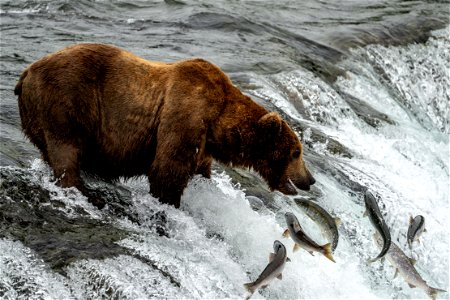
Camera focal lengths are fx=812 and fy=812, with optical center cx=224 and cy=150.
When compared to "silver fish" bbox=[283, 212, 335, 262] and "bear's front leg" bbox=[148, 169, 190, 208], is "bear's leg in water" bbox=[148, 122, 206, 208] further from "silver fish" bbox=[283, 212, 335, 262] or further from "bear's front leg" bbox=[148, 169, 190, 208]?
"silver fish" bbox=[283, 212, 335, 262]

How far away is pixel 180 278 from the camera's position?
4953 mm

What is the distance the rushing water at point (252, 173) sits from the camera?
5.04 meters

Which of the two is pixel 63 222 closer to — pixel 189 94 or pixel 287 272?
pixel 189 94

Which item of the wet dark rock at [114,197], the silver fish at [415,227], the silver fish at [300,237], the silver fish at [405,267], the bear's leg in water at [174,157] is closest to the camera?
the silver fish at [300,237]

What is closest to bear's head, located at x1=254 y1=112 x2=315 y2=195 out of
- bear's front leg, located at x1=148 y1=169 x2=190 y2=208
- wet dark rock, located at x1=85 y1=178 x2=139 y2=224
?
bear's front leg, located at x1=148 y1=169 x2=190 y2=208

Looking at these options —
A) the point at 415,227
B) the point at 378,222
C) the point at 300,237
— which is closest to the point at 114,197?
the point at 300,237

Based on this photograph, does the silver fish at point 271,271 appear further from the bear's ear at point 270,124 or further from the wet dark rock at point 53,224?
the bear's ear at point 270,124

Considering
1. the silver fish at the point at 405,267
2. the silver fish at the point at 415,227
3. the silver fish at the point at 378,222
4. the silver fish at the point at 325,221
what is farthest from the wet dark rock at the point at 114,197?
the silver fish at the point at 415,227

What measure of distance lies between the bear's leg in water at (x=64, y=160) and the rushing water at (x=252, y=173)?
0.30 feet

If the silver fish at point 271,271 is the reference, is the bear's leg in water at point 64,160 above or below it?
above

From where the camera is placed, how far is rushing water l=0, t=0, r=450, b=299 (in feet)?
16.5

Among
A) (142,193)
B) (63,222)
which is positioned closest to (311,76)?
(142,193)

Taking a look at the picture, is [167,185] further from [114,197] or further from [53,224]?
[53,224]

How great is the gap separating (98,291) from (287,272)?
1.64m
